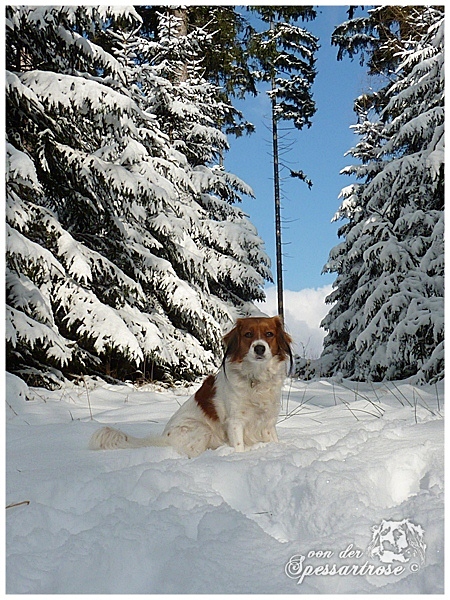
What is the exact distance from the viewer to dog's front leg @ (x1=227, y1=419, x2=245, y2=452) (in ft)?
10.5

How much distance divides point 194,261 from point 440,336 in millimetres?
4573

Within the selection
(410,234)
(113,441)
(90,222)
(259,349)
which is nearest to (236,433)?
(259,349)

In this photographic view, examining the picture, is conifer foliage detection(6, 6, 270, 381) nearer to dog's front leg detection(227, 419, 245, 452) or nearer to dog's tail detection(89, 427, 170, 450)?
dog's tail detection(89, 427, 170, 450)

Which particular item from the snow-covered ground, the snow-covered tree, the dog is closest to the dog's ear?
the dog

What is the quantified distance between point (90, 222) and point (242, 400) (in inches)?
195

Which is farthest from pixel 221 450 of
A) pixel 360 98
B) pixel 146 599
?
pixel 360 98

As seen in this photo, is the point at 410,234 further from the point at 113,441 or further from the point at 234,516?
the point at 234,516

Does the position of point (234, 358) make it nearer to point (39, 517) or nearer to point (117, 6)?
point (39, 517)

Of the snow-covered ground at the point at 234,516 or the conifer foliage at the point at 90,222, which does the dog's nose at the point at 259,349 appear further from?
the conifer foliage at the point at 90,222

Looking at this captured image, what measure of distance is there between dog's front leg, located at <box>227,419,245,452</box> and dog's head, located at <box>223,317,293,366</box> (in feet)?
1.43

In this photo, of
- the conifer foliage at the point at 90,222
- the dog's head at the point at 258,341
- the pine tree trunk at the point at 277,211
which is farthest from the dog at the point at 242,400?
the pine tree trunk at the point at 277,211

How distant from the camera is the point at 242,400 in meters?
3.32

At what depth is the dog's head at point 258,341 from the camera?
3281 millimetres

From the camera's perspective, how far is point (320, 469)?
252cm
